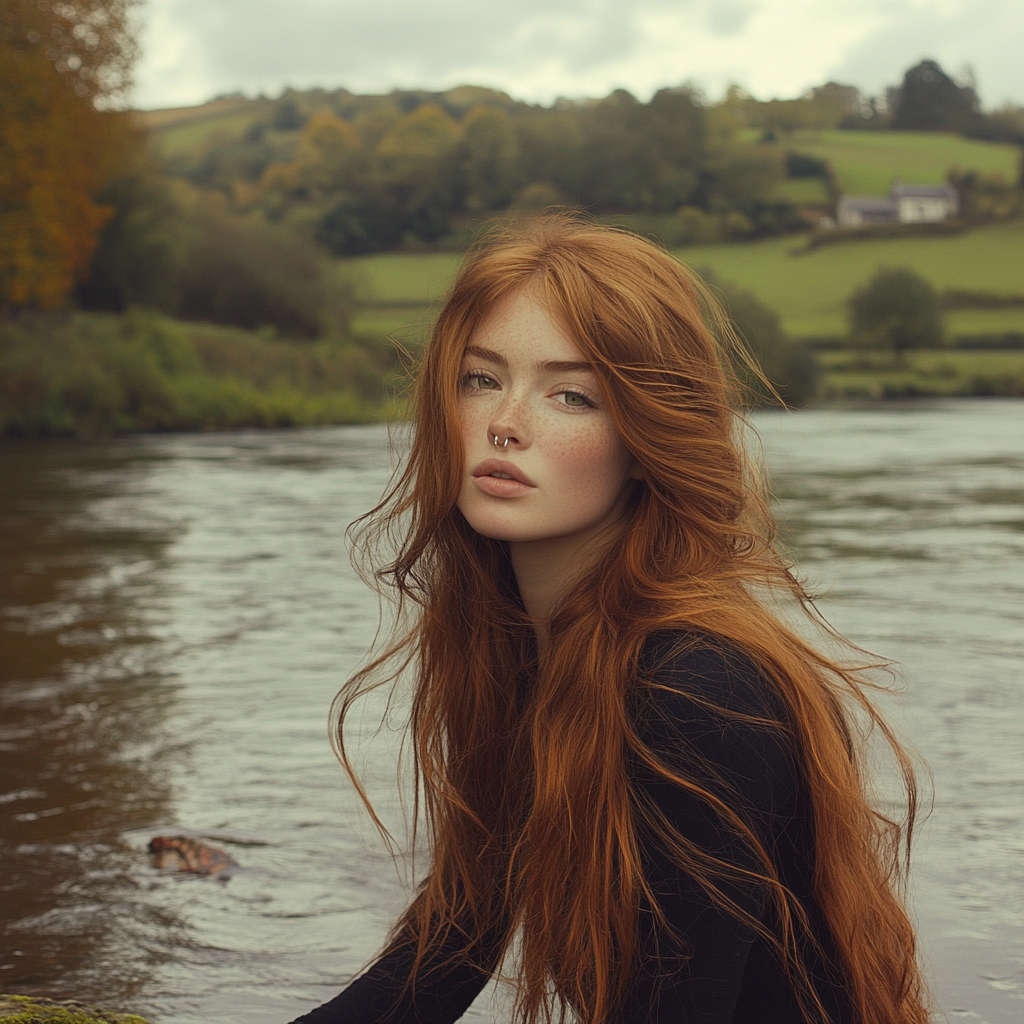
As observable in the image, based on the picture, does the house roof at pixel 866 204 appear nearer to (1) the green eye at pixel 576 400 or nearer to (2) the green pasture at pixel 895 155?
(2) the green pasture at pixel 895 155

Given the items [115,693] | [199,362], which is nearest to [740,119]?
[199,362]

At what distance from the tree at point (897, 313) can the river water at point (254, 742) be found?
44054 millimetres

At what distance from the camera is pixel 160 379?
32.6 m

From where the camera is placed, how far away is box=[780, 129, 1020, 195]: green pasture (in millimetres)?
71938

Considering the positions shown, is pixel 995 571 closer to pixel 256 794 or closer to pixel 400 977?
pixel 256 794

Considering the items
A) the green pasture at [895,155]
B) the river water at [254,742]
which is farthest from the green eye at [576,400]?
the green pasture at [895,155]

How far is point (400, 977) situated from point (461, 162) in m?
65.4

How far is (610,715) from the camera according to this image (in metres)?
1.68

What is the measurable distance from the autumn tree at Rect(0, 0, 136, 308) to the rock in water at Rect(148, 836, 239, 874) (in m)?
25.2

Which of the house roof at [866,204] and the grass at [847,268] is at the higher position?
the house roof at [866,204]

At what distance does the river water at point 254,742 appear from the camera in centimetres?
365

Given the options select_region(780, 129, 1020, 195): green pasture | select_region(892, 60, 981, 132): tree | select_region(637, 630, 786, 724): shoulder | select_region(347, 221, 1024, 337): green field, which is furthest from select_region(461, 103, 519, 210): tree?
select_region(637, 630, 786, 724): shoulder

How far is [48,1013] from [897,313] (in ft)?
191

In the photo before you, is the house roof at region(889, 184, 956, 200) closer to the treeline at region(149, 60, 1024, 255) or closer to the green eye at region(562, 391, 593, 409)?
the treeline at region(149, 60, 1024, 255)
